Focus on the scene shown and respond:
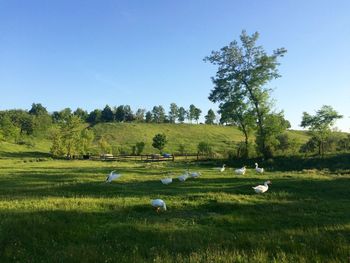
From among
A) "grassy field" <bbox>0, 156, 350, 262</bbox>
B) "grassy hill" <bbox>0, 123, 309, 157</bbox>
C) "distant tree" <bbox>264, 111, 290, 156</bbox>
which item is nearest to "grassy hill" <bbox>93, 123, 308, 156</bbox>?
"grassy hill" <bbox>0, 123, 309, 157</bbox>

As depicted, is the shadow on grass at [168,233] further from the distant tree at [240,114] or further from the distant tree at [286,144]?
the distant tree at [286,144]

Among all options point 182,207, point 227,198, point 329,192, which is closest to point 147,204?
point 182,207

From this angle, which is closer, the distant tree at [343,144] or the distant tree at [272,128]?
the distant tree at [272,128]

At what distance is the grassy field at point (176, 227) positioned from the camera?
845 centimetres

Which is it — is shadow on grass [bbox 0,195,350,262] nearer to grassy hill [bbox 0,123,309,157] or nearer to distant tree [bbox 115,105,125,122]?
grassy hill [bbox 0,123,309,157]

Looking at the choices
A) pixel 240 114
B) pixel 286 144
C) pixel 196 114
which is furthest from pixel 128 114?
pixel 240 114

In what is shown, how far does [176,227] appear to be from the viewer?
11.6 metres

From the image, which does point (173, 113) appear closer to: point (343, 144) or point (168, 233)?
point (343, 144)

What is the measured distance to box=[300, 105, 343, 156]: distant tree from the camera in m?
52.8

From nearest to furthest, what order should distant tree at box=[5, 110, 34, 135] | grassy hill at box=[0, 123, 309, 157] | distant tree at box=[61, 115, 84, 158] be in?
distant tree at box=[61, 115, 84, 158], grassy hill at box=[0, 123, 309, 157], distant tree at box=[5, 110, 34, 135]

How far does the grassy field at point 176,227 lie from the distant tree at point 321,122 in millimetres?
35258

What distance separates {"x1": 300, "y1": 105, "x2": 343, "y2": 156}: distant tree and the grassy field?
3526 cm

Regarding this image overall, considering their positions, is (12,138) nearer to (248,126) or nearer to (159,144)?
(159,144)

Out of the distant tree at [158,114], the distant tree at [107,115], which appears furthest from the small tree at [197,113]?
the distant tree at [107,115]
